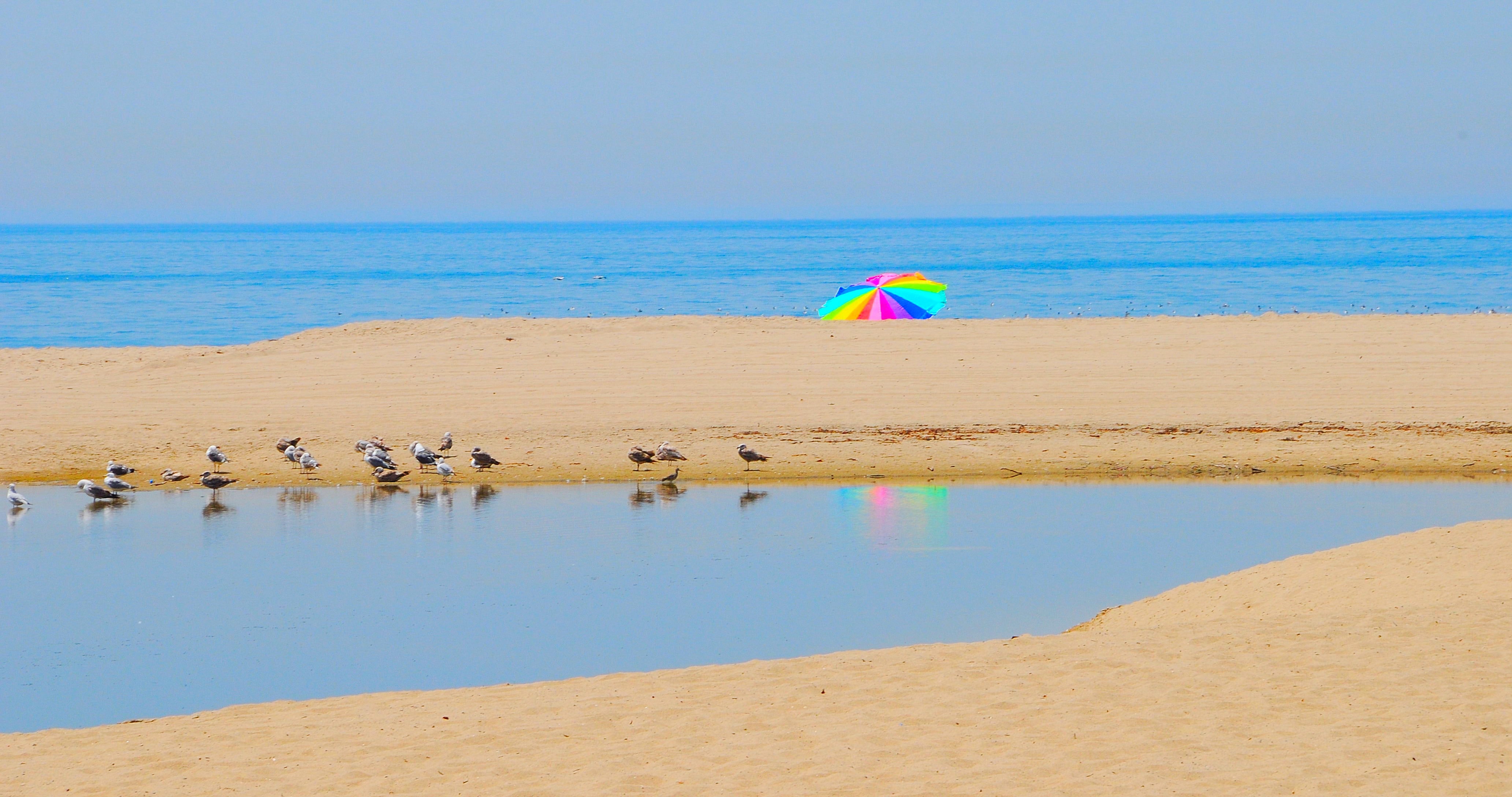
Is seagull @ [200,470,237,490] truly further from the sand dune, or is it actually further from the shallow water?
the sand dune

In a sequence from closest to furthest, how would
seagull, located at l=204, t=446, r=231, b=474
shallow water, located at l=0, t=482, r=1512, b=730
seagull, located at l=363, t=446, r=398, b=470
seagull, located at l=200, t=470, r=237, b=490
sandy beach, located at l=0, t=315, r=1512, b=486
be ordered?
shallow water, located at l=0, t=482, r=1512, b=730 < seagull, located at l=200, t=470, r=237, b=490 < seagull, located at l=363, t=446, r=398, b=470 < seagull, located at l=204, t=446, r=231, b=474 < sandy beach, located at l=0, t=315, r=1512, b=486

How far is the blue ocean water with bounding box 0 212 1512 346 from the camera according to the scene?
140 feet

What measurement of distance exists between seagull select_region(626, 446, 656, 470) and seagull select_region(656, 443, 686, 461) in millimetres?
76

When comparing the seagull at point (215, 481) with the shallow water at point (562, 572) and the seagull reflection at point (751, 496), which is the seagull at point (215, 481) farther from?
the seagull reflection at point (751, 496)

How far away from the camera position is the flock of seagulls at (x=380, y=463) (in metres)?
16.1

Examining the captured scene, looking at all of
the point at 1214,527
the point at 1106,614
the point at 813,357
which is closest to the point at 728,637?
the point at 1106,614

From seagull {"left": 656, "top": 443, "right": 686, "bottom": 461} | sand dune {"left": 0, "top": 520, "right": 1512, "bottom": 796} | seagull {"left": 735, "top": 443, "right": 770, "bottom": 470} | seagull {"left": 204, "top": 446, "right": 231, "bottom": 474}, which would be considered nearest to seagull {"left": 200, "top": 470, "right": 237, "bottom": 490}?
seagull {"left": 204, "top": 446, "right": 231, "bottom": 474}

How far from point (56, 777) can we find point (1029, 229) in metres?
160

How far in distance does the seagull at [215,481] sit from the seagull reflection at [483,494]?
289 centimetres

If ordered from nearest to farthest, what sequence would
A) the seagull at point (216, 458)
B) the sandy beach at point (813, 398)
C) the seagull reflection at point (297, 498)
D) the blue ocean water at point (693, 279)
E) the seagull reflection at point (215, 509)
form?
A: 1. the seagull reflection at point (215, 509)
2. the seagull reflection at point (297, 498)
3. the seagull at point (216, 458)
4. the sandy beach at point (813, 398)
5. the blue ocean water at point (693, 279)

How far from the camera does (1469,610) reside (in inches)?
348

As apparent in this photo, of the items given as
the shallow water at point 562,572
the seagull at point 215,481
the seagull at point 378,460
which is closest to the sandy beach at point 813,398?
the seagull at point 378,460

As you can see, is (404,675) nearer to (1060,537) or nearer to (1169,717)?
(1169,717)

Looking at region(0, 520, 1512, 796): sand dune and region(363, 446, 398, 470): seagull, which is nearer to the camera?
region(0, 520, 1512, 796): sand dune
